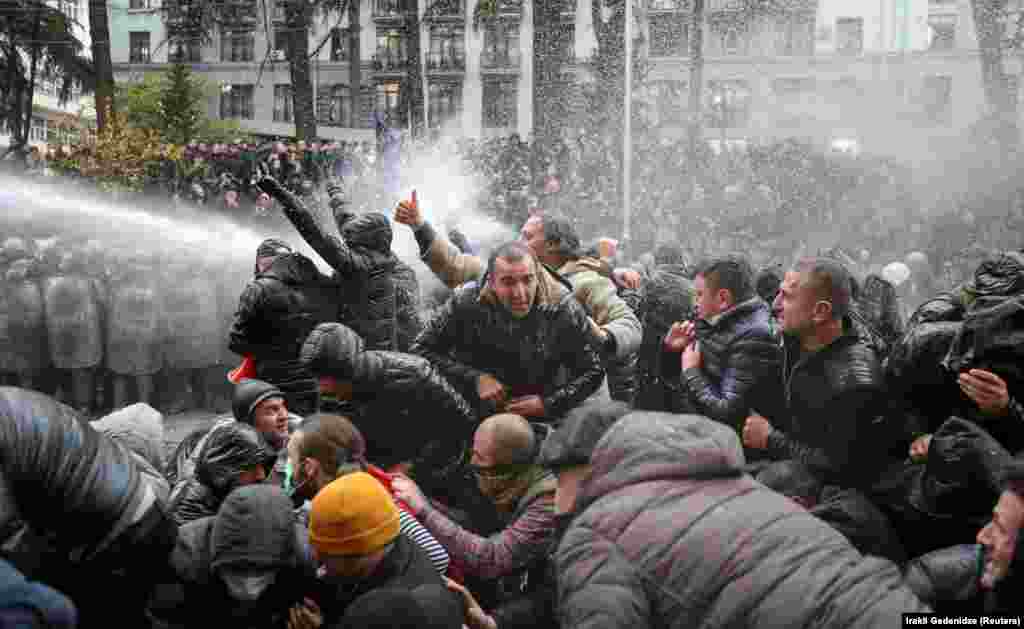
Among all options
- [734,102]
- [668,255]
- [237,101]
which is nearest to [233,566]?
[668,255]

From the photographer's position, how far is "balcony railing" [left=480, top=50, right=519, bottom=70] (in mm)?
54344

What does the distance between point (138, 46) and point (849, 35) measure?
42.0 metres

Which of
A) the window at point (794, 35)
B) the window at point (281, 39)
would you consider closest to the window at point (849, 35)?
the window at point (794, 35)

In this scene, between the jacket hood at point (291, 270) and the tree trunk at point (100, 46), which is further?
the tree trunk at point (100, 46)

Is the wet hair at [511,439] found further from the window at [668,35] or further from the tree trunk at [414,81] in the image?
the window at [668,35]

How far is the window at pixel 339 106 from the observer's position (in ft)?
188

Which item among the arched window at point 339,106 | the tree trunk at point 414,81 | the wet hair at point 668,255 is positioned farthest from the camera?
the arched window at point 339,106

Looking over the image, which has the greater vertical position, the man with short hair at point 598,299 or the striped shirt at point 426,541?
the man with short hair at point 598,299

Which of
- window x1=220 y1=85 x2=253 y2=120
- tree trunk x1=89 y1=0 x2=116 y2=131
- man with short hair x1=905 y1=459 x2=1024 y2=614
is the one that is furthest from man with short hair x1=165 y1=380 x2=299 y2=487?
window x1=220 y1=85 x2=253 y2=120

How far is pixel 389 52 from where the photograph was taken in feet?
181

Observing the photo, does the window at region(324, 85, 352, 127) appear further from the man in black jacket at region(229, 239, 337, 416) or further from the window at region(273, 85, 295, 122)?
the man in black jacket at region(229, 239, 337, 416)

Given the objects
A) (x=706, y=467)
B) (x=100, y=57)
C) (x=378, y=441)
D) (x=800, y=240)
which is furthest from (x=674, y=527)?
(x=100, y=57)

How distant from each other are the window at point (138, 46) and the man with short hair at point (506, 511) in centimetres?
6204

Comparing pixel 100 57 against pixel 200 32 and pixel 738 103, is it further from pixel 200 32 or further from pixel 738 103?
pixel 738 103
